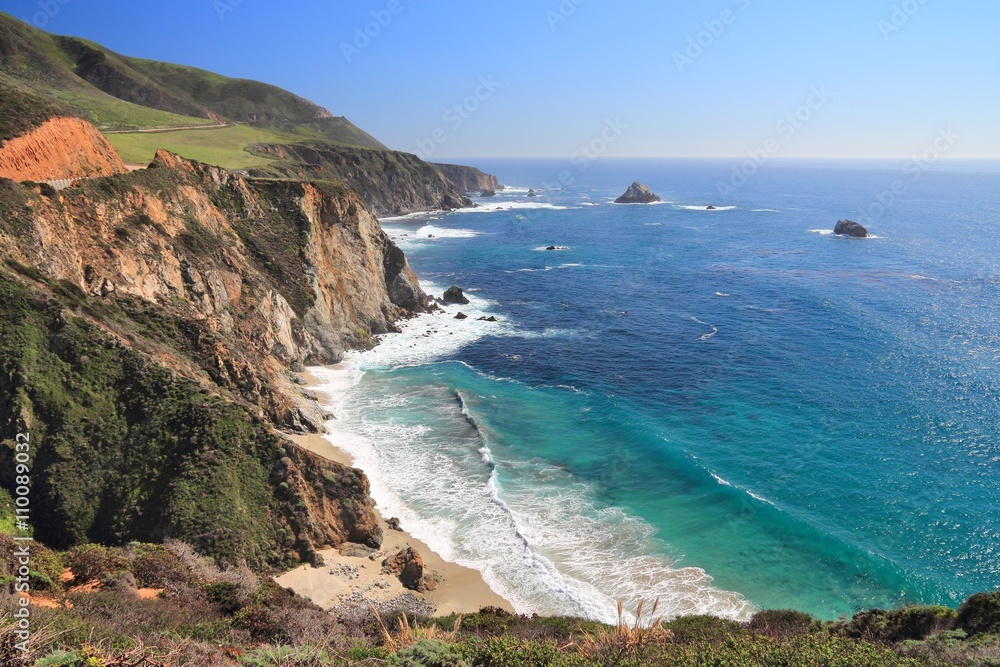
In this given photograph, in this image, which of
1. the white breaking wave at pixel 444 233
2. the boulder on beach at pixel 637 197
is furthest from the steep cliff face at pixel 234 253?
the boulder on beach at pixel 637 197

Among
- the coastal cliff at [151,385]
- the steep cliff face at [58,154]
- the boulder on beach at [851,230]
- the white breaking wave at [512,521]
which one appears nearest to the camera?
the coastal cliff at [151,385]

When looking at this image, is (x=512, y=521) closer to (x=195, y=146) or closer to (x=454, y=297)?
(x=454, y=297)

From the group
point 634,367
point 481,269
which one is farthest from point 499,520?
point 481,269

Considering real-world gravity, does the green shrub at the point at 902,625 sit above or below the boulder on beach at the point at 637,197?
below

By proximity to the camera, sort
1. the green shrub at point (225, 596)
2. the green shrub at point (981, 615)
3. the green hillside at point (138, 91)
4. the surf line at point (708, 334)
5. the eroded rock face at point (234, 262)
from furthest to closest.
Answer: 1. the green hillside at point (138, 91)
2. the surf line at point (708, 334)
3. the eroded rock face at point (234, 262)
4. the green shrub at point (225, 596)
5. the green shrub at point (981, 615)

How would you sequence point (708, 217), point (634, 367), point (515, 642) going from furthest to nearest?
point (708, 217)
point (634, 367)
point (515, 642)

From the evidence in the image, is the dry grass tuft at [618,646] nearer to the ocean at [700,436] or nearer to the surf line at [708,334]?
the ocean at [700,436]

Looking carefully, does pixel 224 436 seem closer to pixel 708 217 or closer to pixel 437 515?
pixel 437 515
